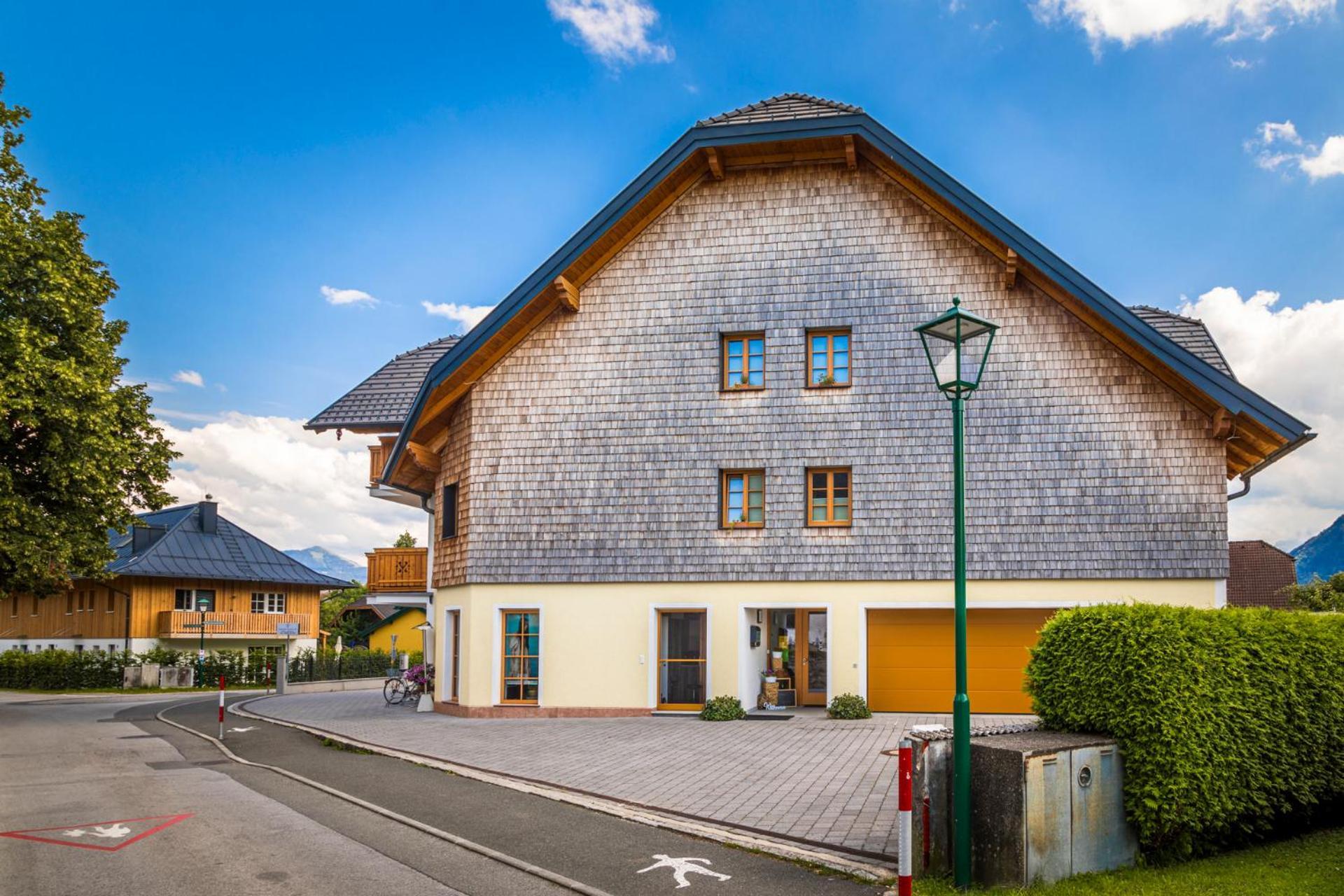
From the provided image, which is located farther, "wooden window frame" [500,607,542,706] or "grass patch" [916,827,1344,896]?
"wooden window frame" [500,607,542,706]

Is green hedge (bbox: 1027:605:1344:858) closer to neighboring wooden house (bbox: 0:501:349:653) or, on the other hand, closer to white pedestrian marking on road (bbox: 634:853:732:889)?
white pedestrian marking on road (bbox: 634:853:732:889)

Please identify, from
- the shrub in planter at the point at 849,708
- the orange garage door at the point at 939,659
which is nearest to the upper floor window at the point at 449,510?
the shrub in planter at the point at 849,708

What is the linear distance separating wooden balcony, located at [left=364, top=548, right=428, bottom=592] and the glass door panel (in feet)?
27.6

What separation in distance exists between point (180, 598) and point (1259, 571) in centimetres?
4504

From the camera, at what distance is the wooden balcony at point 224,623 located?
45.6 meters

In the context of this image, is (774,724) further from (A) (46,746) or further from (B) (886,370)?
(A) (46,746)

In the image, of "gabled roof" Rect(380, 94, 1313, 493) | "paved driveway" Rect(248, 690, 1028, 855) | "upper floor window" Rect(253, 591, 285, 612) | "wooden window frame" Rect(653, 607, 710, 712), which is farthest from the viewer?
"upper floor window" Rect(253, 591, 285, 612)

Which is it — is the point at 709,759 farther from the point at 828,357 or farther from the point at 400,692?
the point at 400,692

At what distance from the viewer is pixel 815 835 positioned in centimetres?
1009

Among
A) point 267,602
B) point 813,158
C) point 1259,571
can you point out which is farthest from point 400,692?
point 1259,571

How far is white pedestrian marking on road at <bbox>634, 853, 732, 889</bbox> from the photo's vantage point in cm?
866

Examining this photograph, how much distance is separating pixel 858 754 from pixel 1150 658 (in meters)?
7.13

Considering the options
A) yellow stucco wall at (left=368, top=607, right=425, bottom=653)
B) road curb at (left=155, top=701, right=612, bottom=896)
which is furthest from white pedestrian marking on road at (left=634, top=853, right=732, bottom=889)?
yellow stucco wall at (left=368, top=607, right=425, bottom=653)

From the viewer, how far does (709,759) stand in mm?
15312
